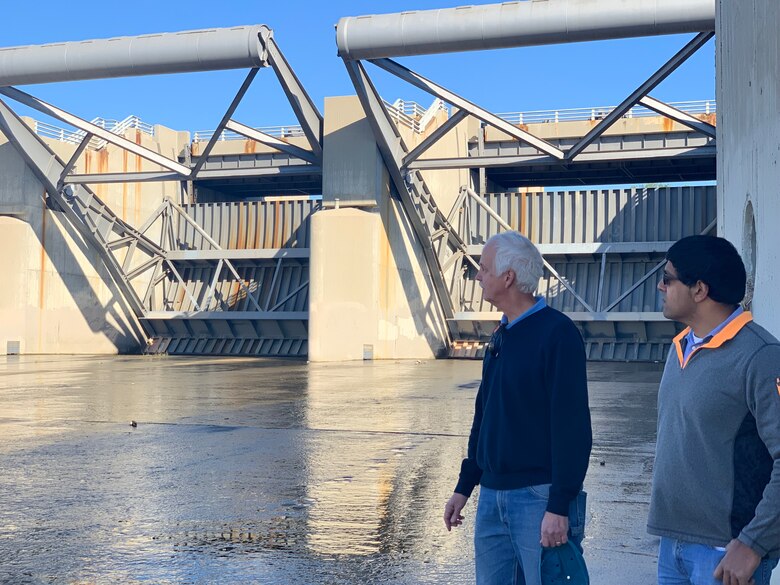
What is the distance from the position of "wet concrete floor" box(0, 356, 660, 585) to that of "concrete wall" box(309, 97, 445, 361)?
39.7ft

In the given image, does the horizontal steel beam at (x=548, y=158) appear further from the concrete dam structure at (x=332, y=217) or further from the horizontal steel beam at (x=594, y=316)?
the horizontal steel beam at (x=594, y=316)

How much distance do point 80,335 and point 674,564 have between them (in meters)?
29.8

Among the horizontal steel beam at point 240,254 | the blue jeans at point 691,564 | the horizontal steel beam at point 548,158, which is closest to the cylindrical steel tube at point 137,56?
the horizontal steel beam at point 548,158

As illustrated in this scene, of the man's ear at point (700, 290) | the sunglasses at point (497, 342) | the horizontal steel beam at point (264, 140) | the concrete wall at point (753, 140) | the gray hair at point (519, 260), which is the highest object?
the horizontal steel beam at point (264, 140)

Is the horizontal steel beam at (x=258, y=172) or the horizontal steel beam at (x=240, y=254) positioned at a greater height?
the horizontal steel beam at (x=258, y=172)

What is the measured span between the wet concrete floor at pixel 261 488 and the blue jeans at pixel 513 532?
1.37m

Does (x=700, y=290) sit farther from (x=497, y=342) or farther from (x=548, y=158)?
(x=548, y=158)

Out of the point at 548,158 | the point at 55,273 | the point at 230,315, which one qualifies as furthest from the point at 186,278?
the point at 548,158

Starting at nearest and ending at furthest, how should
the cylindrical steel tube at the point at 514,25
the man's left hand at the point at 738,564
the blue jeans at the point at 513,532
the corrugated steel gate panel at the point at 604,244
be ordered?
the man's left hand at the point at 738,564, the blue jeans at the point at 513,532, the cylindrical steel tube at the point at 514,25, the corrugated steel gate panel at the point at 604,244

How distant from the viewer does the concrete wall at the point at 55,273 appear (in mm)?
29109

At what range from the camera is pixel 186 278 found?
34000 millimetres

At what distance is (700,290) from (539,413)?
75cm

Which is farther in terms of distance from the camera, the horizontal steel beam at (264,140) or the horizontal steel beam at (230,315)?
the horizontal steel beam at (230,315)

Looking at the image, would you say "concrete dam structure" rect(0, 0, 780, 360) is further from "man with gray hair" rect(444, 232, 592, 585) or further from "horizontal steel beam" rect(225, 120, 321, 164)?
"man with gray hair" rect(444, 232, 592, 585)
